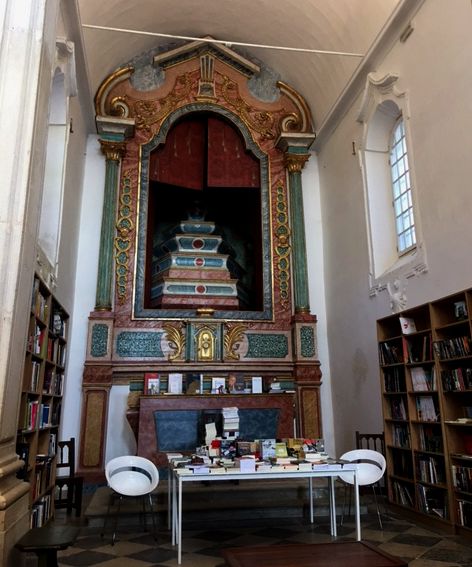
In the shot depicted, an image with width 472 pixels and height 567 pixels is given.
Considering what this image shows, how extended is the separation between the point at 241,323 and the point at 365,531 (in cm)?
385

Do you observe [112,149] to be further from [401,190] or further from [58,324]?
[401,190]

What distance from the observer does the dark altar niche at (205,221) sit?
8.14 metres

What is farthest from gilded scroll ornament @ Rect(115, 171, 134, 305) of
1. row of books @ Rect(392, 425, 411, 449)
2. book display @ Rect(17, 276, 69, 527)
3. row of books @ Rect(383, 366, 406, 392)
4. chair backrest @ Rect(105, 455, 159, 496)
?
row of books @ Rect(392, 425, 411, 449)

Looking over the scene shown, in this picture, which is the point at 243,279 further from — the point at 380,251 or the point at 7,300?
the point at 7,300

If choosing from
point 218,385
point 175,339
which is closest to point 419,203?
point 218,385

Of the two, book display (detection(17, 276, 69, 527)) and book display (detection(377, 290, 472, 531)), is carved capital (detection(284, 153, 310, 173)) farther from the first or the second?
book display (detection(17, 276, 69, 527))

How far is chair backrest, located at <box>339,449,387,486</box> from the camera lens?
15.4ft

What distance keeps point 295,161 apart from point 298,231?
4.02 ft

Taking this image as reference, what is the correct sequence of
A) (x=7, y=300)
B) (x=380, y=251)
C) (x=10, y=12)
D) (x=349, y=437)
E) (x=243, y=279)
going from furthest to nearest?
(x=243, y=279) < (x=349, y=437) < (x=380, y=251) < (x=10, y=12) < (x=7, y=300)

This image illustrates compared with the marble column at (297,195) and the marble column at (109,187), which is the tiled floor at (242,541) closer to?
the marble column at (109,187)

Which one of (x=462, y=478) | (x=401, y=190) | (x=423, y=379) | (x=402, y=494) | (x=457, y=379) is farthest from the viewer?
(x=401, y=190)

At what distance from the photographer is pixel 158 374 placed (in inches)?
289

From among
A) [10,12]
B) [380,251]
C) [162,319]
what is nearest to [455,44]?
[380,251]

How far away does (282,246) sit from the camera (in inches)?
336
